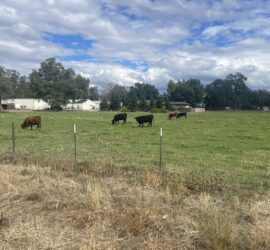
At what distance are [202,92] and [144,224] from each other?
14451 centimetres

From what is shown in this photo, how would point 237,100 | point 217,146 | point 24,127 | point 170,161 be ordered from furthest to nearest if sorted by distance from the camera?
point 237,100, point 24,127, point 217,146, point 170,161

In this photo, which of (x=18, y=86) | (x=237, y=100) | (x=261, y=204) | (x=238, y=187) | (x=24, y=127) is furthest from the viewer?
(x=18, y=86)

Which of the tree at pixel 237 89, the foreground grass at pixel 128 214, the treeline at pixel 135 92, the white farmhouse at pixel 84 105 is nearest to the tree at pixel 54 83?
the treeline at pixel 135 92

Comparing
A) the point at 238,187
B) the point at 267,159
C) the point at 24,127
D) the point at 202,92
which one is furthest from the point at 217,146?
the point at 202,92

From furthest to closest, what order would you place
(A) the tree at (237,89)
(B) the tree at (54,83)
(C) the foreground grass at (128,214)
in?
1. (A) the tree at (237,89)
2. (B) the tree at (54,83)
3. (C) the foreground grass at (128,214)

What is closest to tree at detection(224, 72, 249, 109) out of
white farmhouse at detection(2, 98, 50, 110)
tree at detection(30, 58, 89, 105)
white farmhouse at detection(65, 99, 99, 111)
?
white farmhouse at detection(65, 99, 99, 111)

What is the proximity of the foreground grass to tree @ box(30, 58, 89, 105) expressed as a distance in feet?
335

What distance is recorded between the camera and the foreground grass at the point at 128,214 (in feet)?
20.6

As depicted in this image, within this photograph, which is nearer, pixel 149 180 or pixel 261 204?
pixel 261 204

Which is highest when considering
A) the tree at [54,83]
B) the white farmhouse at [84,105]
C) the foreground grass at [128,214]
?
the tree at [54,83]

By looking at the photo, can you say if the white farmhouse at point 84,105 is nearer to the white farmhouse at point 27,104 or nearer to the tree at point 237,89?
the white farmhouse at point 27,104

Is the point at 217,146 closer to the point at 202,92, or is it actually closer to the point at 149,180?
the point at 149,180

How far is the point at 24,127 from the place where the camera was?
32.8 metres

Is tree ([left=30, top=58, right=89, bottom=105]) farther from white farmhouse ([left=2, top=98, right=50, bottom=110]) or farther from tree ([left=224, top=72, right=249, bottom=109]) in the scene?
tree ([left=224, top=72, right=249, bottom=109])
